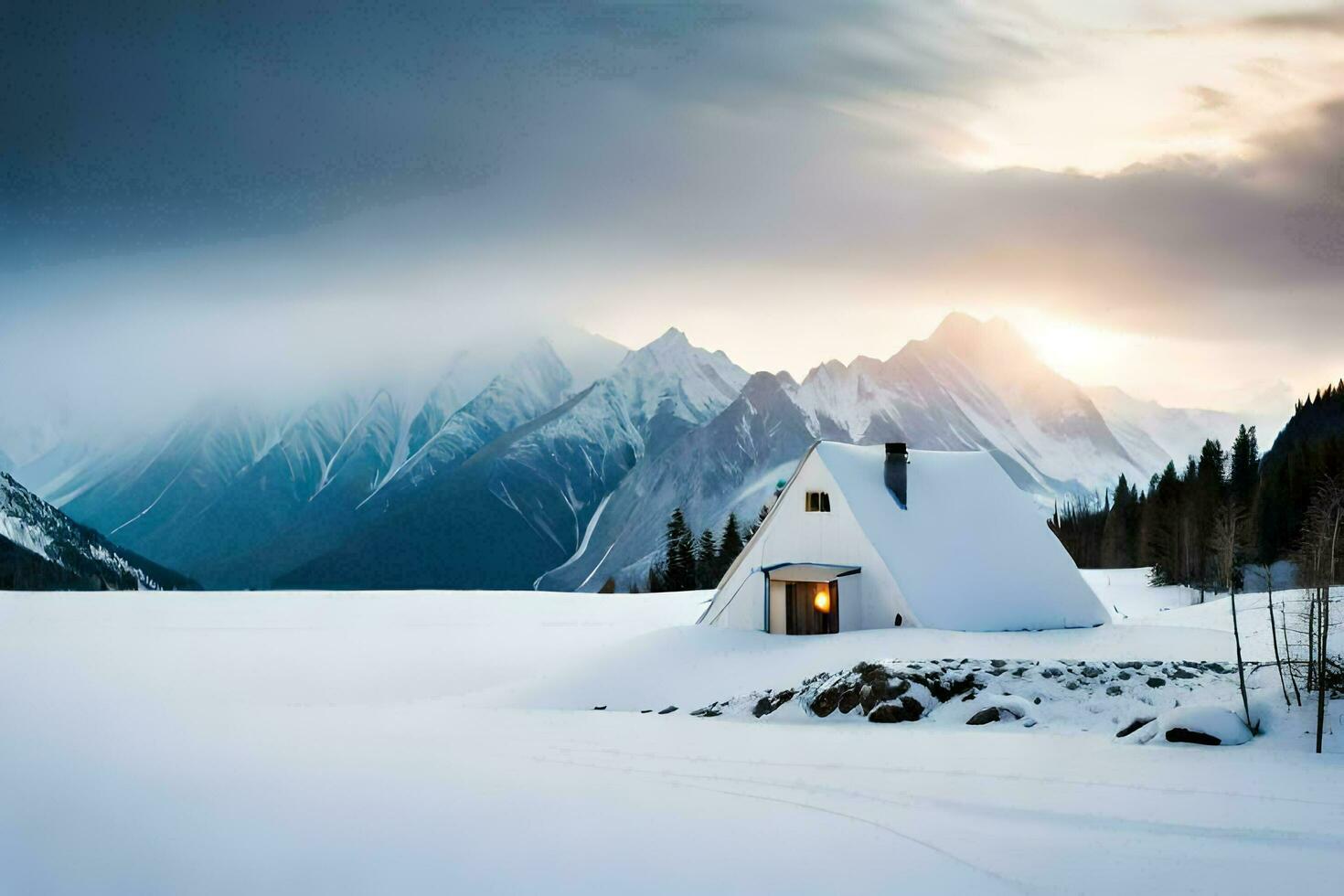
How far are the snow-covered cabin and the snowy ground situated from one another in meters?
6.26

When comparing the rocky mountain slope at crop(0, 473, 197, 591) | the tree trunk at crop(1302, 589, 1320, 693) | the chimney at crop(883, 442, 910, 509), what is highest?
the chimney at crop(883, 442, 910, 509)

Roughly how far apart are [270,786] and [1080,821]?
8.76 m

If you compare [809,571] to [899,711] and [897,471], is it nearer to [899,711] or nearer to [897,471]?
[897,471]

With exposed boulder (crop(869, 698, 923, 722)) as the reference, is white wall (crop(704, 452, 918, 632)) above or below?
above

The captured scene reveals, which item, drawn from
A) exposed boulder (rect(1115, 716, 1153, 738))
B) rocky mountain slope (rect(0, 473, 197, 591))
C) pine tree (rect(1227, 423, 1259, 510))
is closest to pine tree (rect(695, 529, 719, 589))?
pine tree (rect(1227, 423, 1259, 510))

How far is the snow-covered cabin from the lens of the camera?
29.6m

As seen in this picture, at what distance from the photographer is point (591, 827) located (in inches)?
386

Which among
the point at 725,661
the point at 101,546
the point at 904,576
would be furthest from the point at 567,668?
the point at 101,546

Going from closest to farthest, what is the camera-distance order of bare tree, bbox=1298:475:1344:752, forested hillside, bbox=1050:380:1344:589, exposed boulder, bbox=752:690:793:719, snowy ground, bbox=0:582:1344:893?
snowy ground, bbox=0:582:1344:893, bare tree, bbox=1298:475:1344:752, exposed boulder, bbox=752:690:793:719, forested hillside, bbox=1050:380:1344:589

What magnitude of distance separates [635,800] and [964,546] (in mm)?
23106

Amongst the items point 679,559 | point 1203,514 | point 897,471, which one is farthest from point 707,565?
point 897,471

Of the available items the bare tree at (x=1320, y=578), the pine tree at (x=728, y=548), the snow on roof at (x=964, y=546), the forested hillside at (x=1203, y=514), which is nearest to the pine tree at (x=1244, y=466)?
the forested hillside at (x=1203, y=514)

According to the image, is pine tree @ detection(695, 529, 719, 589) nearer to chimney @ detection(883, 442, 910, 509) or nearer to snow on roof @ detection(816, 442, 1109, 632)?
snow on roof @ detection(816, 442, 1109, 632)

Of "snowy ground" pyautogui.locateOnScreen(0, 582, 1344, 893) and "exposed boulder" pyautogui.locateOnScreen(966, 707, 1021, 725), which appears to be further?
"exposed boulder" pyautogui.locateOnScreen(966, 707, 1021, 725)
